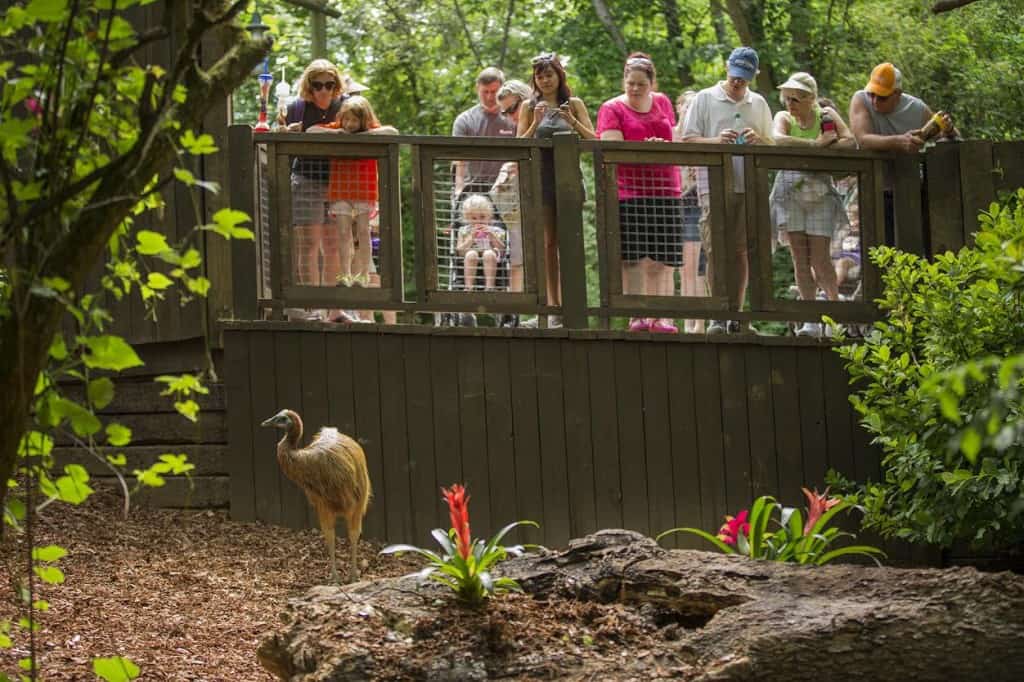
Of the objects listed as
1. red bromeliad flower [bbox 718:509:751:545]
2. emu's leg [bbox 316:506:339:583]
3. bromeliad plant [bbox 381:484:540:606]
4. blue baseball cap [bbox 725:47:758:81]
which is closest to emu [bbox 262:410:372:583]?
emu's leg [bbox 316:506:339:583]

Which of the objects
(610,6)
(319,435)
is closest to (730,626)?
(319,435)

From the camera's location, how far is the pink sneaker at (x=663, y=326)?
9211mm

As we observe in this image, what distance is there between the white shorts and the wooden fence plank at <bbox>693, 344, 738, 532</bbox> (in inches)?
76.7

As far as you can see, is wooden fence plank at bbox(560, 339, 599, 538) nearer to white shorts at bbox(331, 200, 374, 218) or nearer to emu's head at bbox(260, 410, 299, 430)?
white shorts at bbox(331, 200, 374, 218)

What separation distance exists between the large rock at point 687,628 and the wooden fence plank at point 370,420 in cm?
330

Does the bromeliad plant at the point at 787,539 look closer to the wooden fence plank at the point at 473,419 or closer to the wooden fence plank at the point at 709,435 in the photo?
the wooden fence plank at the point at 709,435

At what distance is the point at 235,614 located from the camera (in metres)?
7.46

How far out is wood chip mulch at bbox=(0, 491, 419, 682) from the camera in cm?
684

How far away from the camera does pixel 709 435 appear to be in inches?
358

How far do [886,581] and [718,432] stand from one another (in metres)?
3.80

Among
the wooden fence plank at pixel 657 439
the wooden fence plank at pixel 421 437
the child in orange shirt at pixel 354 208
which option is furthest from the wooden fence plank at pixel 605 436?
the child in orange shirt at pixel 354 208

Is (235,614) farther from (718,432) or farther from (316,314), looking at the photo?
(718,432)

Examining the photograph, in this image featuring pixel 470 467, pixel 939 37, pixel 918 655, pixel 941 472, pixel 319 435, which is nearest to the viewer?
pixel 918 655

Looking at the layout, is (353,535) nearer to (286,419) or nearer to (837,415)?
(286,419)
